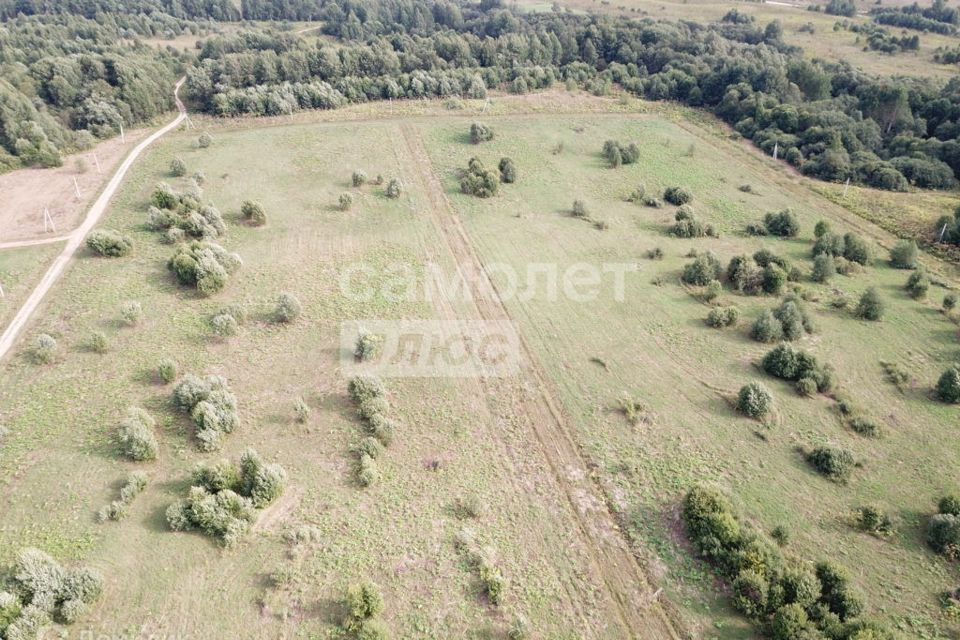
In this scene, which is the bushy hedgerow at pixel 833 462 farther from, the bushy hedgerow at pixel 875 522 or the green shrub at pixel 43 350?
the green shrub at pixel 43 350

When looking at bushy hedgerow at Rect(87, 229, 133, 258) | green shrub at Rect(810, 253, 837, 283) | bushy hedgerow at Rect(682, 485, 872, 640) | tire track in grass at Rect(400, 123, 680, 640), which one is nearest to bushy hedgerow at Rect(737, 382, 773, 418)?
bushy hedgerow at Rect(682, 485, 872, 640)

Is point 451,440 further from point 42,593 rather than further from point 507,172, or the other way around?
point 507,172

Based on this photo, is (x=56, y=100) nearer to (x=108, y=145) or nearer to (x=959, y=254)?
(x=108, y=145)

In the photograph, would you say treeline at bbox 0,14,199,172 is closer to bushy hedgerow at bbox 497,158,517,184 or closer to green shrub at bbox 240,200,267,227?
green shrub at bbox 240,200,267,227

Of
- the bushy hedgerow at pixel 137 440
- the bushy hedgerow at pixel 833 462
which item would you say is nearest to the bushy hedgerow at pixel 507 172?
the bushy hedgerow at pixel 833 462

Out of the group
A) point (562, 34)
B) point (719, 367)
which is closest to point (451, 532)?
point (719, 367)
